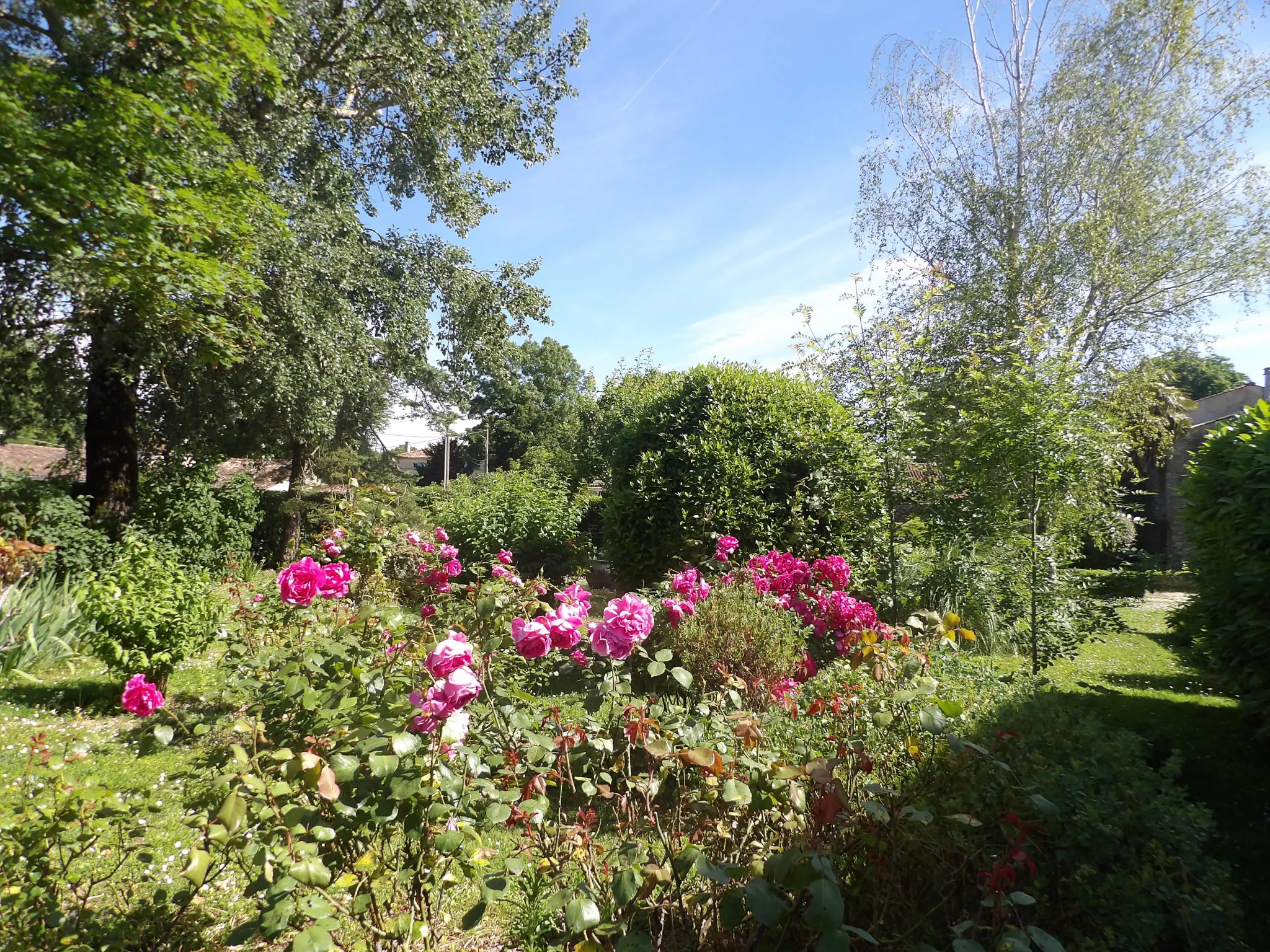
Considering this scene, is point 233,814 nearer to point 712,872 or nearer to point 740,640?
point 712,872

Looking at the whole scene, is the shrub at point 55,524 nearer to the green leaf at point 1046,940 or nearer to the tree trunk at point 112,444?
the tree trunk at point 112,444

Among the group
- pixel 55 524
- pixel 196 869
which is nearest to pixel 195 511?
pixel 55 524

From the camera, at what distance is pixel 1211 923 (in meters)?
1.54

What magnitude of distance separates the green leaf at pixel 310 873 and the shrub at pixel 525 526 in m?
8.20

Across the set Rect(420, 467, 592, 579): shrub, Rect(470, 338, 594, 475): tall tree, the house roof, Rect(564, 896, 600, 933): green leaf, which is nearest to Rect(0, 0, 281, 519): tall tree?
Rect(420, 467, 592, 579): shrub

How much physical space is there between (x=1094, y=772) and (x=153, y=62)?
31.8 ft

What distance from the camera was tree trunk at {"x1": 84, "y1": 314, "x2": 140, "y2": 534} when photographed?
26.7ft

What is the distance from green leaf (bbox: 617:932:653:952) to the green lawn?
168cm

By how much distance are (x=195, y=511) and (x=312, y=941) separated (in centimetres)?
953

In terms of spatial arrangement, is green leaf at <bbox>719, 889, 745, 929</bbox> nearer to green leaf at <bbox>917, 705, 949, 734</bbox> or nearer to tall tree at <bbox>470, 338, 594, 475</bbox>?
green leaf at <bbox>917, 705, 949, 734</bbox>

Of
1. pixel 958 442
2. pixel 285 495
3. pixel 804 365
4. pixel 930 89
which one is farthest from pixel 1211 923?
pixel 930 89

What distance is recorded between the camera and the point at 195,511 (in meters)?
9.06

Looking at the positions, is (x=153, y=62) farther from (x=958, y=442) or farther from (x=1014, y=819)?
(x=1014, y=819)

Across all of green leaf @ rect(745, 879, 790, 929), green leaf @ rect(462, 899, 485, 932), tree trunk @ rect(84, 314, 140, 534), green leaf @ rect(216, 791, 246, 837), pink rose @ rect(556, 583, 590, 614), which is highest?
tree trunk @ rect(84, 314, 140, 534)
